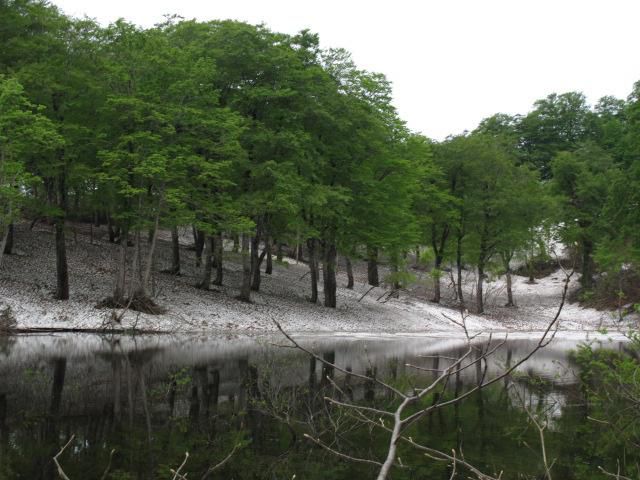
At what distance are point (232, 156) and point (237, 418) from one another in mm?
20610

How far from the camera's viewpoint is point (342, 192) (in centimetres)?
3325

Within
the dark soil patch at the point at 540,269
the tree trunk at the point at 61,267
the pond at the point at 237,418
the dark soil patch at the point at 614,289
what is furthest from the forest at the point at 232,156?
the dark soil patch at the point at 540,269

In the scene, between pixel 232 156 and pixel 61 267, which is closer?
pixel 61 267

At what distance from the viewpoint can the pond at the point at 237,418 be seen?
27.2 ft

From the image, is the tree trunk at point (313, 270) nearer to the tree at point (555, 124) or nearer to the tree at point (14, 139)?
the tree at point (14, 139)

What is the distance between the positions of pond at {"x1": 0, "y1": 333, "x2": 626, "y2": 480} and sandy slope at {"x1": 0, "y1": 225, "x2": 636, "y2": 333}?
4.81 m

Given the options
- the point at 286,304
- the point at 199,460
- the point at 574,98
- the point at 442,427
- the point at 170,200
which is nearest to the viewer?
the point at 199,460

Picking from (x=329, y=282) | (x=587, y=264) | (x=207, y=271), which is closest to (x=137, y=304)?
(x=207, y=271)

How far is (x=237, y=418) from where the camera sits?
11016 mm

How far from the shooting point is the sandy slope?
79.5ft

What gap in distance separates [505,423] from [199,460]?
6.37 metres

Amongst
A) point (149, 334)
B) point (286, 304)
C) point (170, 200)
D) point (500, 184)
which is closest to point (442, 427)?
point (149, 334)

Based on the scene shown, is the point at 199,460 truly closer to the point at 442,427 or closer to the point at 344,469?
the point at 344,469

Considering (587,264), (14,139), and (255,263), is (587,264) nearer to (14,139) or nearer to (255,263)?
(255,263)
